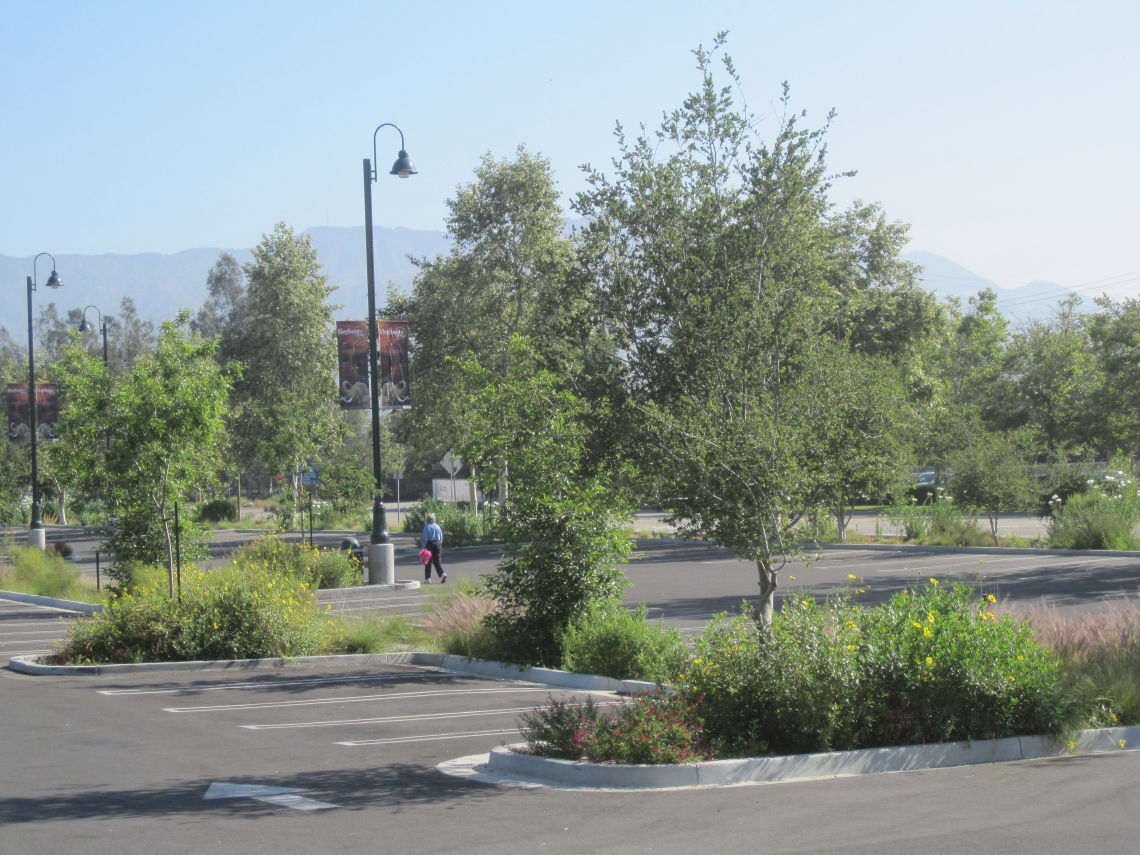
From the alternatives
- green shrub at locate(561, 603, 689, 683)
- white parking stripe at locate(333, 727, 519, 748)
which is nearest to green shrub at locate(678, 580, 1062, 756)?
white parking stripe at locate(333, 727, 519, 748)

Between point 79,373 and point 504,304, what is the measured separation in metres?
21.8

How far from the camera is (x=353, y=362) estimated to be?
2612 cm

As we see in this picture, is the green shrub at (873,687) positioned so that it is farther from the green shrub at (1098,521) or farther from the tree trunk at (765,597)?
the green shrub at (1098,521)

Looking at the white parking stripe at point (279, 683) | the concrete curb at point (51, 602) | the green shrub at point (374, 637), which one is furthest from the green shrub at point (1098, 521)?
the concrete curb at point (51, 602)

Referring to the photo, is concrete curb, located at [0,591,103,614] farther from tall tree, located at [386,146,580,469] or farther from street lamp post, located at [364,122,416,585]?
tall tree, located at [386,146,580,469]

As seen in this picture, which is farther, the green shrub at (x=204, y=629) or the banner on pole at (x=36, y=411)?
the banner on pole at (x=36, y=411)

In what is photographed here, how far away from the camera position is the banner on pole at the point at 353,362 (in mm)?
26031

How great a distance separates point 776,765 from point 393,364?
19476mm

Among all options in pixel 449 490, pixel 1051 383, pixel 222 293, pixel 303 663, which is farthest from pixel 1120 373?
pixel 222 293

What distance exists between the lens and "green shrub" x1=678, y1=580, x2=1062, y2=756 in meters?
8.61

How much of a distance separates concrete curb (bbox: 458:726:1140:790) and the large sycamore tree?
1591 millimetres

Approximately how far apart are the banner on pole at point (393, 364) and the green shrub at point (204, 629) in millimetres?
10408

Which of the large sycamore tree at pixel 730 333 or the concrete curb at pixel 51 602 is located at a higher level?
the large sycamore tree at pixel 730 333

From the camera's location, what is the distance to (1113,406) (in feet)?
113
